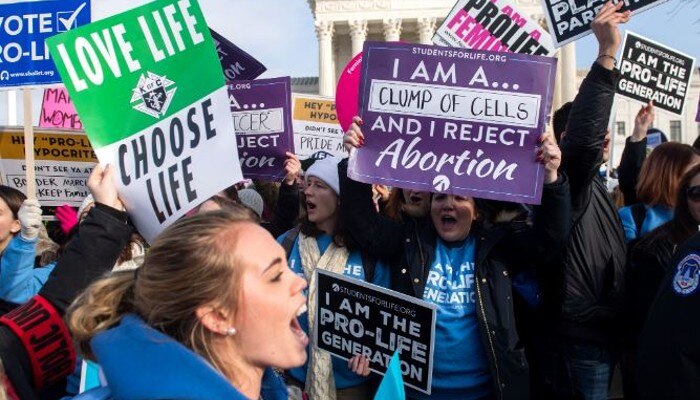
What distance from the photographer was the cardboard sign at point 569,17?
4.07 metres

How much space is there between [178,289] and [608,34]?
2.50 metres

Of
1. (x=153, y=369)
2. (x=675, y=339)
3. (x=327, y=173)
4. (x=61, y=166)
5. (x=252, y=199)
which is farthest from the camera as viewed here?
(x=252, y=199)

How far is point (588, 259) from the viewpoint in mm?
3203

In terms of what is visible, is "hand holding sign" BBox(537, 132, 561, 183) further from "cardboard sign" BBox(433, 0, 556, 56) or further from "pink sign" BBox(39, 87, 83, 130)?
"pink sign" BBox(39, 87, 83, 130)

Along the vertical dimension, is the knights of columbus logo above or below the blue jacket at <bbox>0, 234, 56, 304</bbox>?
above

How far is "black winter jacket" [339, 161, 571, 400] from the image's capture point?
2889 mm

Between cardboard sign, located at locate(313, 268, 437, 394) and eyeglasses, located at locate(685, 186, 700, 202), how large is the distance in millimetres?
1453

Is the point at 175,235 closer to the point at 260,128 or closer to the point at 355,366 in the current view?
the point at 355,366

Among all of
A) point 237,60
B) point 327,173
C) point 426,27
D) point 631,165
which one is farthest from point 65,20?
point 426,27

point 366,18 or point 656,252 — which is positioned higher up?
point 656,252

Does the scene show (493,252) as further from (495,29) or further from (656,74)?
(656,74)

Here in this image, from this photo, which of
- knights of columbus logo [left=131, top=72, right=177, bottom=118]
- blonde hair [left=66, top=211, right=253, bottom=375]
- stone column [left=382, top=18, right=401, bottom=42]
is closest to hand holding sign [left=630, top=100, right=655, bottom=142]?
knights of columbus logo [left=131, top=72, right=177, bottom=118]

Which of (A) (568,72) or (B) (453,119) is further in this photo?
(A) (568,72)

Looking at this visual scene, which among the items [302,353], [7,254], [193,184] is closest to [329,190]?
[193,184]
